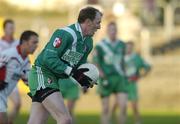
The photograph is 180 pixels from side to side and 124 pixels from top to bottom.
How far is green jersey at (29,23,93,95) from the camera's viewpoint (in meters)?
11.1

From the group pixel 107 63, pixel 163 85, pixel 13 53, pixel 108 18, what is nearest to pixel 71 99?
pixel 107 63

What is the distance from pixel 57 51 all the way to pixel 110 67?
7.55m

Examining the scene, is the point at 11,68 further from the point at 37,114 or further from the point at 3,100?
the point at 37,114

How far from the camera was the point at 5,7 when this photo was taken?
4288 cm

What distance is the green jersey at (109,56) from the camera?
18422 millimetres

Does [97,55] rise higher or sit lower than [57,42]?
lower

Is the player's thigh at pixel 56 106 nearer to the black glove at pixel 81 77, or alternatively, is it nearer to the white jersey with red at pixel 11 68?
the black glove at pixel 81 77

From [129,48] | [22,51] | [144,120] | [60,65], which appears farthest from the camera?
[144,120]

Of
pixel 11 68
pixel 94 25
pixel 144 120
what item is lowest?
pixel 144 120

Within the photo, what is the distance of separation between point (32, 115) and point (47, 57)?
92cm

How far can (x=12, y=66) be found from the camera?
1362 cm

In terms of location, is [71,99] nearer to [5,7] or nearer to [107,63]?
[107,63]

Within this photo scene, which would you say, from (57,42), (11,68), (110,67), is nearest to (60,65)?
(57,42)

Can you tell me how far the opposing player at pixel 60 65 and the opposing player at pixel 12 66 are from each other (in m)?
1.82
